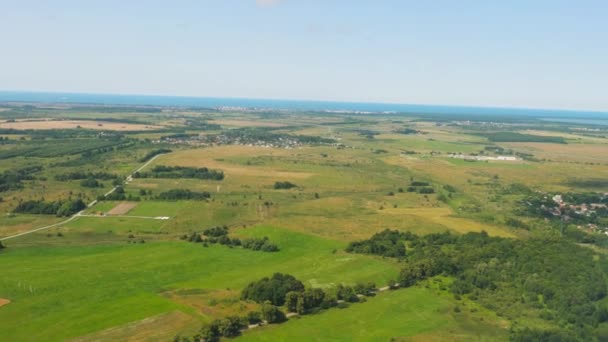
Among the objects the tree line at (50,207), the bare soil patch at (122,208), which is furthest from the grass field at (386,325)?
the tree line at (50,207)

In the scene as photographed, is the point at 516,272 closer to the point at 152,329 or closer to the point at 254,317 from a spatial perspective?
the point at 254,317

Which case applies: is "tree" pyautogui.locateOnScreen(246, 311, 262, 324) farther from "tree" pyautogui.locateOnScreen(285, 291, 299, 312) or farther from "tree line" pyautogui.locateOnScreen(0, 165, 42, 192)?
"tree line" pyautogui.locateOnScreen(0, 165, 42, 192)

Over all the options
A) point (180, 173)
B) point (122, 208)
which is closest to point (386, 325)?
point (122, 208)

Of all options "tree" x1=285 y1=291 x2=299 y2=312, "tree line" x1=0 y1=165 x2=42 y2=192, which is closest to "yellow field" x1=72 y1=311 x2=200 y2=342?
"tree" x1=285 y1=291 x2=299 y2=312

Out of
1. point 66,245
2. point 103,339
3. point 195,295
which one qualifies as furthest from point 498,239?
point 66,245

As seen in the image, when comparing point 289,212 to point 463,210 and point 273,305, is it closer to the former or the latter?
point 463,210

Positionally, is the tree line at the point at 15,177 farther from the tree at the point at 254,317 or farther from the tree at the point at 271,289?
the tree at the point at 254,317
